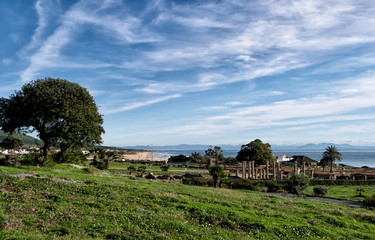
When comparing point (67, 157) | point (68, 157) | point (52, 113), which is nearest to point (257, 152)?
point (68, 157)

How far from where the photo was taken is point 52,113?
1122 inches

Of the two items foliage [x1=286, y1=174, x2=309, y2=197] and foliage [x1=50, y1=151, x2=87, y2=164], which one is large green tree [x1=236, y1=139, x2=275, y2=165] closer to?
foliage [x1=286, y1=174, x2=309, y2=197]

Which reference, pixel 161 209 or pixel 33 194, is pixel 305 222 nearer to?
pixel 161 209

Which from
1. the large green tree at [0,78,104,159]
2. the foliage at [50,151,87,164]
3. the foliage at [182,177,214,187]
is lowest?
the foliage at [182,177,214,187]

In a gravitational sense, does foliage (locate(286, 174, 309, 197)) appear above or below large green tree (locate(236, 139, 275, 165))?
below

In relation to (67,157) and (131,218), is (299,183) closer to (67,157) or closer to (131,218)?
(131,218)

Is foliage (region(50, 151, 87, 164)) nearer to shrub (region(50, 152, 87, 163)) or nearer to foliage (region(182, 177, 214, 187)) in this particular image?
shrub (region(50, 152, 87, 163))

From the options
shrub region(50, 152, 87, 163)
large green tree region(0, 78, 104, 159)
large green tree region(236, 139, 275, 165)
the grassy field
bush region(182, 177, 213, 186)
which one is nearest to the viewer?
the grassy field

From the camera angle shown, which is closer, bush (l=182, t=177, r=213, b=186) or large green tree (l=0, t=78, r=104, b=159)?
large green tree (l=0, t=78, r=104, b=159)

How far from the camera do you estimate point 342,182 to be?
4900 centimetres

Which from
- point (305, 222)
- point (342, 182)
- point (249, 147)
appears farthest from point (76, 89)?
point (249, 147)

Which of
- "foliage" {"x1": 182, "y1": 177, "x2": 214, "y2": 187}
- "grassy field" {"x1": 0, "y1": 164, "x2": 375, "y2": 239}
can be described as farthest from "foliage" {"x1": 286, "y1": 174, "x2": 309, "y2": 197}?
"grassy field" {"x1": 0, "y1": 164, "x2": 375, "y2": 239}

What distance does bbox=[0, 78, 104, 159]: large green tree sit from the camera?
93.7 ft

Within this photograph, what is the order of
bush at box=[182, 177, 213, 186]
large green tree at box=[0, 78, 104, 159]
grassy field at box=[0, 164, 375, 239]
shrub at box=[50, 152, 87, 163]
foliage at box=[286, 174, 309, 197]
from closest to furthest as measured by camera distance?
grassy field at box=[0, 164, 375, 239] < large green tree at box=[0, 78, 104, 159] < foliage at box=[286, 174, 309, 197] < shrub at box=[50, 152, 87, 163] < bush at box=[182, 177, 213, 186]
